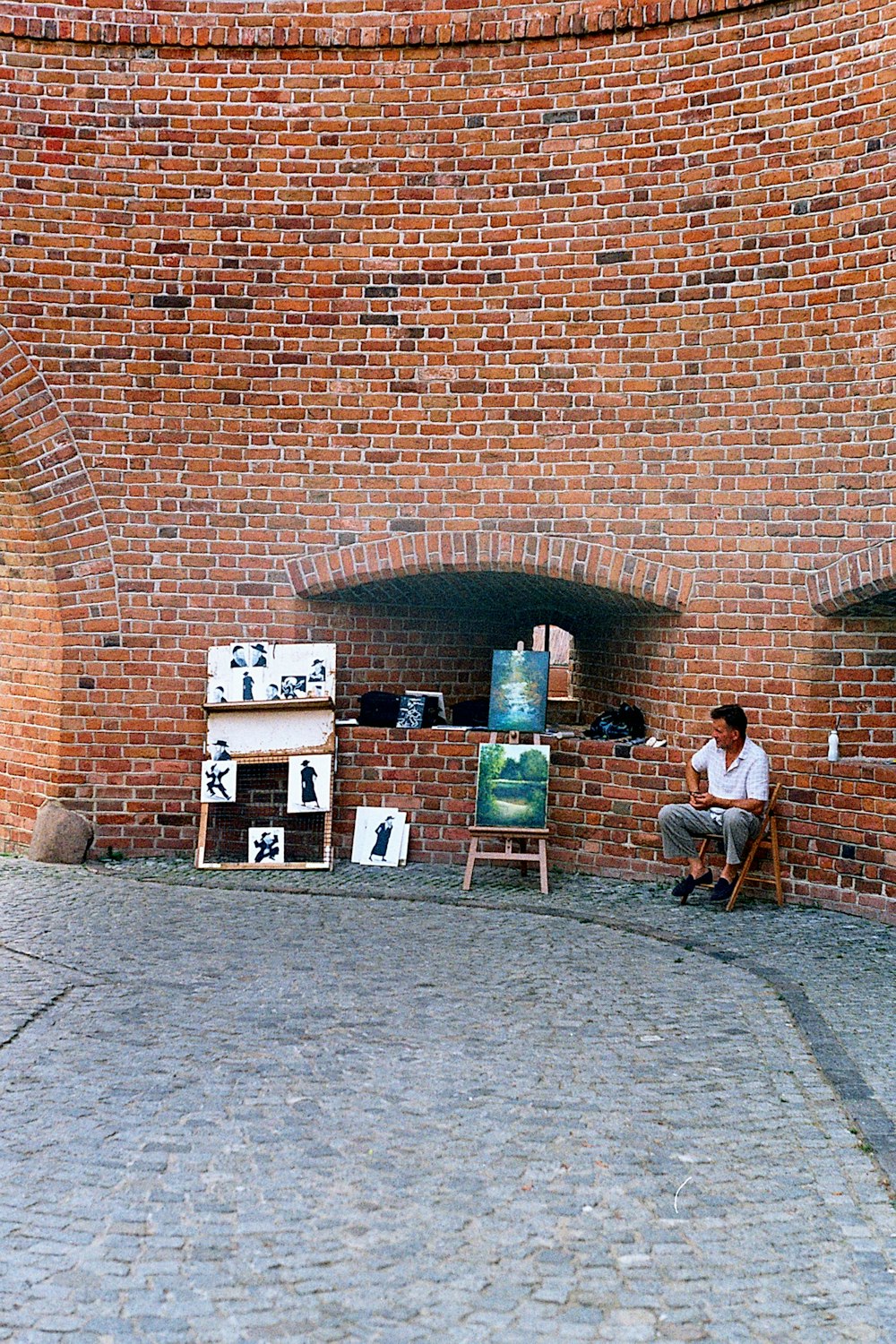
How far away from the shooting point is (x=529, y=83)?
10.3m

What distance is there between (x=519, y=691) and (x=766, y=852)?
6.67 feet

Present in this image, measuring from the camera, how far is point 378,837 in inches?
421

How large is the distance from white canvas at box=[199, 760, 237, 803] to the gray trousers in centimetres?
300

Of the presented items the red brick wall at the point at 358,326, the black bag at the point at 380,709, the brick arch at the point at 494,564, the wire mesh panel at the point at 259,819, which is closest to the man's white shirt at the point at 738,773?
the red brick wall at the point at 358,326

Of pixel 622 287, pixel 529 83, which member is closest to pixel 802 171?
pixel 622 287

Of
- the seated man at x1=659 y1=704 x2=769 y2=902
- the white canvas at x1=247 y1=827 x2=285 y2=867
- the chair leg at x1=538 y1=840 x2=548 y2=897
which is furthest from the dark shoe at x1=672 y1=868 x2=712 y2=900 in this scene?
the white canvas at x1=247 y1=827 x2=285 y2=867

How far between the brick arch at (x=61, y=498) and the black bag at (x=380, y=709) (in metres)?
1.87

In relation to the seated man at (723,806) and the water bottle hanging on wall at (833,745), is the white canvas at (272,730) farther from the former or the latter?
the water bottle hanging on wall at (833,745)

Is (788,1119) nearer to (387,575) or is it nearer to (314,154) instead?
(387,575)

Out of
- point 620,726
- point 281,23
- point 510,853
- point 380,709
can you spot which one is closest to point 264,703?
point 380,709

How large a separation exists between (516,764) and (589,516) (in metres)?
1.77

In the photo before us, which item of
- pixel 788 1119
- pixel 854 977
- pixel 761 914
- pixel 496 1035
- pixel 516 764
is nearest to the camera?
pixel 788 1119

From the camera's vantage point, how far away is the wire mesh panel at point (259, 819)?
10.9 metres

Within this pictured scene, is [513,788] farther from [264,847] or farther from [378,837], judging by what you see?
[264,847]
